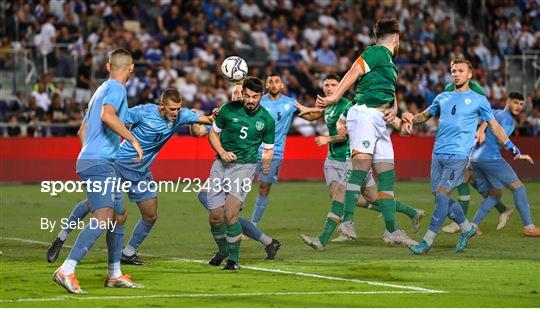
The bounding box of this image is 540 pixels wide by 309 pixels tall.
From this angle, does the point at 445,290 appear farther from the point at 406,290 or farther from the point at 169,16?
the point at 169,16

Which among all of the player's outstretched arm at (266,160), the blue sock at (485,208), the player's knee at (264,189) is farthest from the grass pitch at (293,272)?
the player's outstretched arm at (266,160)

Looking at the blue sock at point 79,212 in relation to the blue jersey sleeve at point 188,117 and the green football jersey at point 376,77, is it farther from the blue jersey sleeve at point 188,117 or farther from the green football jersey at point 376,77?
the green football jersey at point 376,77

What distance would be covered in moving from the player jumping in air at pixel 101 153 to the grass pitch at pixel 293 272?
14.2 inches

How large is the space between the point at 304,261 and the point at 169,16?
19.8 m

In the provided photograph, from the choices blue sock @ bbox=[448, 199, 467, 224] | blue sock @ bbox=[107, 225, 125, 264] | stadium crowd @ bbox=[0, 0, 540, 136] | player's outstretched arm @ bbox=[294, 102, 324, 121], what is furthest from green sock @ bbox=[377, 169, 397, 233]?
stadium crowd @ bbox=[0, 0, 540, 136]

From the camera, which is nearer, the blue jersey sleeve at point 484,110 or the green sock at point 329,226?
the green sock at point 329,226

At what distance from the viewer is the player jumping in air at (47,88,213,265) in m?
13.1

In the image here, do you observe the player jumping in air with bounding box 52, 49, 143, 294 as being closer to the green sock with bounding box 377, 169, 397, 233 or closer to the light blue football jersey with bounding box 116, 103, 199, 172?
the light blue football jersey with bounding box 116, 103, 199, 172

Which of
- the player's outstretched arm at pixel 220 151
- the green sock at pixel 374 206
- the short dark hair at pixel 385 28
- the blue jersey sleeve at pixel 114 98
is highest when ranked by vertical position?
the short dark hair at pixel 385 28

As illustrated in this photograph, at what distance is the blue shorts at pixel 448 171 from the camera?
14.2 metres

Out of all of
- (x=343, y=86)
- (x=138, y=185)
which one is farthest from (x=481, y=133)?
(x=138, y=185)

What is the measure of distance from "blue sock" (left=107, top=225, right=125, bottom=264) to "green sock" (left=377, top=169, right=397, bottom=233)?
12.4ft

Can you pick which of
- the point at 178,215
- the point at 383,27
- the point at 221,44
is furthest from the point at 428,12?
the point at 383,27

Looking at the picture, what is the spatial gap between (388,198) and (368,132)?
2.92 ft
